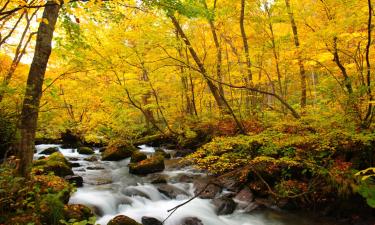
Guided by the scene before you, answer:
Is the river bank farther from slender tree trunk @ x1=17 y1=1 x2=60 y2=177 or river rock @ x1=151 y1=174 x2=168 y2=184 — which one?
slender tree trunk @ x1=17 y1=1 x2=60 y2=177

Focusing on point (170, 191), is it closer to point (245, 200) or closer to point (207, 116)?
point (245, 200)

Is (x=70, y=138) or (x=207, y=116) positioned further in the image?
(x=70, y=138)

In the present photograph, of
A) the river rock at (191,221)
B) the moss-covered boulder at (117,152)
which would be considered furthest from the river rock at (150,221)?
the moss-covered boulder at (117,152)

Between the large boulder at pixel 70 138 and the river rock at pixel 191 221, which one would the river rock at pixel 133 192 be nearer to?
the river rock at pixel 191 221

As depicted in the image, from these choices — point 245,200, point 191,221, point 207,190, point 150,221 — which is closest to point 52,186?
point 150,221

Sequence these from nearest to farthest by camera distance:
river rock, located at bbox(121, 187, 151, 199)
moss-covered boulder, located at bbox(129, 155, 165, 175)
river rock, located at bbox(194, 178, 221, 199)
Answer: river rock, located at bbox(194, 178, 221, 199)
river rock, located at bbox(121, 187, 151, 199)
moss-covered boulder, located at bbox(129, 155, 165, 175)

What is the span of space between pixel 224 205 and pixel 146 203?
2.26m

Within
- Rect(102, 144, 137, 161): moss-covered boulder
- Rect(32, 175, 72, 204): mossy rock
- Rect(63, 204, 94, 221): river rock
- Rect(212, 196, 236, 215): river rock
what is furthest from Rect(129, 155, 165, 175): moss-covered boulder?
Rect(63, 204, 94, 221): river rock

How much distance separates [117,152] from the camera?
14.2 metres

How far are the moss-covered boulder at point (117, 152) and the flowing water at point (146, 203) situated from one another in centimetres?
276

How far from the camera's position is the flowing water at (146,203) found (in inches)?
293

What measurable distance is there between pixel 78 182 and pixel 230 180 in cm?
488

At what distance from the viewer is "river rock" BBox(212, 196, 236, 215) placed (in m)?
7.93

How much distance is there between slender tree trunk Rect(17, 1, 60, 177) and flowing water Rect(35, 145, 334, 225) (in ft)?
8.54
